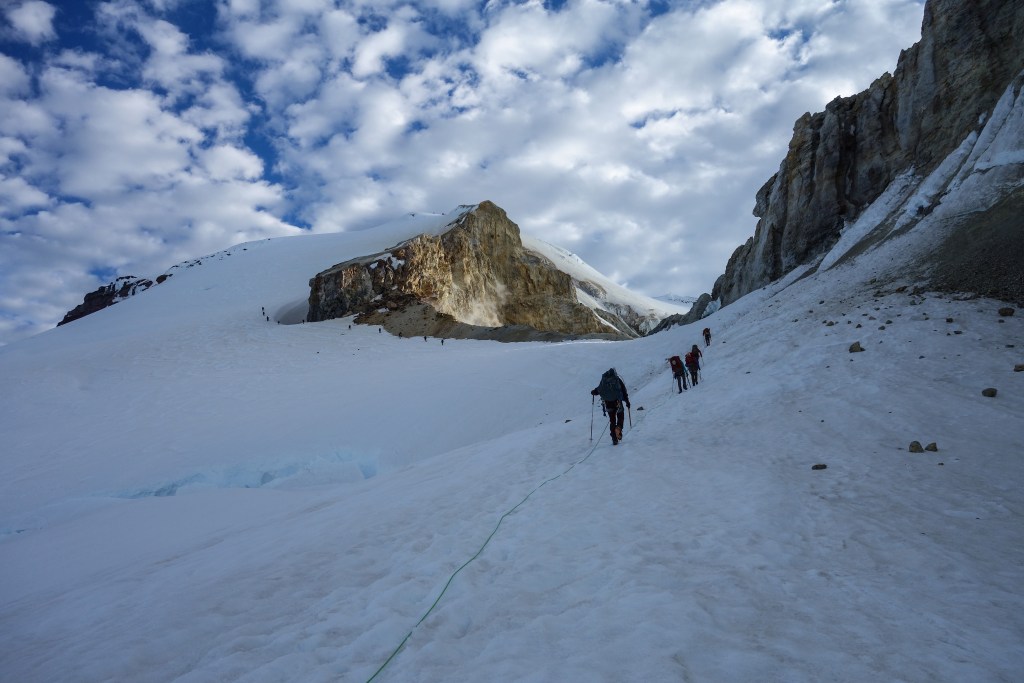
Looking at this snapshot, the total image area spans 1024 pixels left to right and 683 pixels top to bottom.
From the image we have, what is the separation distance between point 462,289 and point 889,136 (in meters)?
41.1

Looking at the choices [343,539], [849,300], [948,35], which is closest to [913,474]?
[343,539]

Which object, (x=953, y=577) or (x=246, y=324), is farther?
(x=246, y=324)

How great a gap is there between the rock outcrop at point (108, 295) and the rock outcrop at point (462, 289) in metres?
57.6

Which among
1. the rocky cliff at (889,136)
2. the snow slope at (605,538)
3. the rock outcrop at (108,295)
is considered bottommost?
the snow slope at (605,538)

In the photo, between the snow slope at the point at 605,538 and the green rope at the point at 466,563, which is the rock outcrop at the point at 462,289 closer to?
the snow slope at the point at 605,538

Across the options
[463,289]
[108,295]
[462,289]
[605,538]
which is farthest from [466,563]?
[108,295]

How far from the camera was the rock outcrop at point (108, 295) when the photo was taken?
87375mm

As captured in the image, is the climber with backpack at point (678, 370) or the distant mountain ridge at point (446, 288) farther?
the distant mountain ridge at point (446, 288)

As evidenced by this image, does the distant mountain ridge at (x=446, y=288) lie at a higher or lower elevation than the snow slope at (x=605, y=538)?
higher

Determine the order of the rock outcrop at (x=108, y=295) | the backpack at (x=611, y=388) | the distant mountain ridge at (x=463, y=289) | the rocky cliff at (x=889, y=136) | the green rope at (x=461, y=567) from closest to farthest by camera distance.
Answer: the green rope at (x=461, y=567)
the backpack at (x=611, y=388)
the rocky cliff at (x=889, y=136)
the distant mountain ridge at (x=463, y=289)
the rock outcrop at (x=108, y=295)

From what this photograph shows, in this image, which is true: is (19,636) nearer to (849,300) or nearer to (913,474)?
(913,474)

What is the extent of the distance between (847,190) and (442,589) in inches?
1452

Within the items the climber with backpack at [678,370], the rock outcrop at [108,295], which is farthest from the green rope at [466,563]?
the rock outcrop at [108,295]

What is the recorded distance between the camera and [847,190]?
31.6 m
